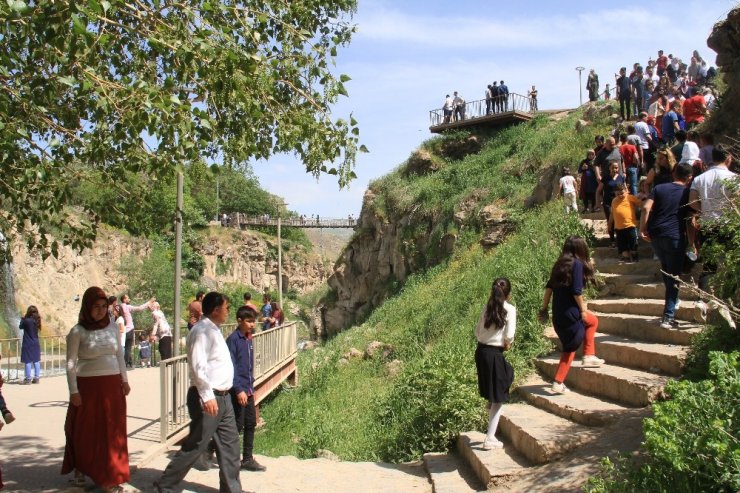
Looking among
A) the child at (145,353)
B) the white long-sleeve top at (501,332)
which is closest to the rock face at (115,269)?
the child at (145,353)

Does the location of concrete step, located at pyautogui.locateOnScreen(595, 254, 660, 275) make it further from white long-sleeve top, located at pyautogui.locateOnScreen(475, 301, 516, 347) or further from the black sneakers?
the black sneakers

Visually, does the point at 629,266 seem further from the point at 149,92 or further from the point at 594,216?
the point at 149,92

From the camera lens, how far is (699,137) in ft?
34.1

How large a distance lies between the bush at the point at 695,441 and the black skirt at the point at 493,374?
2.27m

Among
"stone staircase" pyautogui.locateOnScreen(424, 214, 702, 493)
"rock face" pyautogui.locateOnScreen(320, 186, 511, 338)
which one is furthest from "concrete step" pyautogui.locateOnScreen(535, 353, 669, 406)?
"rock face" pyautogui.locateOnScreen(320, 186, 511, 338)

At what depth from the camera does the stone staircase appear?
18.7 feet

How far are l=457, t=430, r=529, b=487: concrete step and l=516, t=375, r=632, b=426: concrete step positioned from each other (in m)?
0.68

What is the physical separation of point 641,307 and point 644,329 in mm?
859

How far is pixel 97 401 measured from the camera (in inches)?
237

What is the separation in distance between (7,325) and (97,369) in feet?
99.8

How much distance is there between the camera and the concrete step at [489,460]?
20.0 ft

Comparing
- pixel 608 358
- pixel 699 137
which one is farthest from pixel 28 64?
pixel 699 137

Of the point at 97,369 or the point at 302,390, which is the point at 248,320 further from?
the point at 302,390

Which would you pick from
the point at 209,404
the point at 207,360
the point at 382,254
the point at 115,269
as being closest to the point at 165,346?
the point at 207,360
